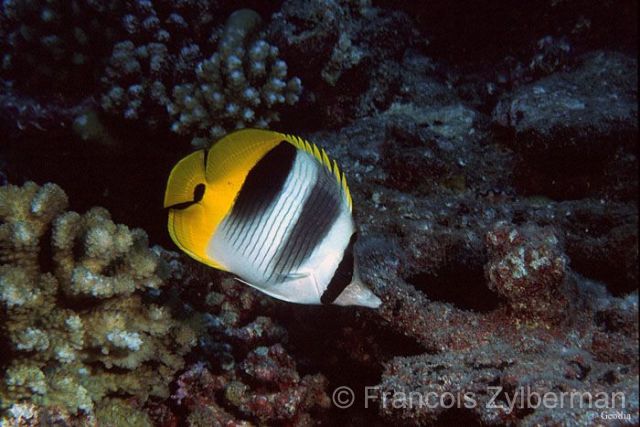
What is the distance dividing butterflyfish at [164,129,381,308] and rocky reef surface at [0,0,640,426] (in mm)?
930

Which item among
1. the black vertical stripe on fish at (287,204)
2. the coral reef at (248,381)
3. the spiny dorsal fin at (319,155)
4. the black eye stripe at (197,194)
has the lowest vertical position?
the coral reef at (248,381)

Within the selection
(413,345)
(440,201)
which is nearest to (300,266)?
(413,345)

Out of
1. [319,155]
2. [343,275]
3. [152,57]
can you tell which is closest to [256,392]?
[343,275]

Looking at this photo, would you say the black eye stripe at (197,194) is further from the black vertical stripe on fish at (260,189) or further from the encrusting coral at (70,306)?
the encrusting coral at (70,306)

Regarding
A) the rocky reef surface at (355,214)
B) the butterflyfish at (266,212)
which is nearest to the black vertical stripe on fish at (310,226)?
the butterflyfish at (266,212)

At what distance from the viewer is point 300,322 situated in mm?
3131

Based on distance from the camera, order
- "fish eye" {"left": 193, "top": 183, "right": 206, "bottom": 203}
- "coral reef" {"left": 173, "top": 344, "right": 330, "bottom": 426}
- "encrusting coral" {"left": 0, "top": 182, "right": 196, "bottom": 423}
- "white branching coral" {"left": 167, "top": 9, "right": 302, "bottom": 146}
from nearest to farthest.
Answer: "fish eye" {"left": 193, "top": 183, "right": 206, "bottom": 203} < "encrusting coral" {"left": 0, "top": 182, "right": 196, "bottom": 423} < "coral reef" {"left": 173, "top": 344, "right": 330, "bottom": 426} < "white branching coral" {"left": 167, "top": 9, "right": 302, "bottom": 146}

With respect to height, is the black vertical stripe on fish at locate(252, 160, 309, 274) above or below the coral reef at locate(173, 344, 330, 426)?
above

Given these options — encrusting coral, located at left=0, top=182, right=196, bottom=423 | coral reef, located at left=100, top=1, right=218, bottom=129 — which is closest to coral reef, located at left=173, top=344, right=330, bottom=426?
encrusting coral, located at left=0, top=182, right=196, bottom=423

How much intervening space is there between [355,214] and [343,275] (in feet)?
4.35

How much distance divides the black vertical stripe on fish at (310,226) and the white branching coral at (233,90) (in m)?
2.24

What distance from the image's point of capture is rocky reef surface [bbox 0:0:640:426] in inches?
88.9

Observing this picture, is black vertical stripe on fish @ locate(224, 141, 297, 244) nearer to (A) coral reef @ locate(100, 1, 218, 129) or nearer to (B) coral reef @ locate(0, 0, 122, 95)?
(A) coral reef @ locate(100, 1, 218, 129)

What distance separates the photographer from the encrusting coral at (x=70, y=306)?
2.17 meters
